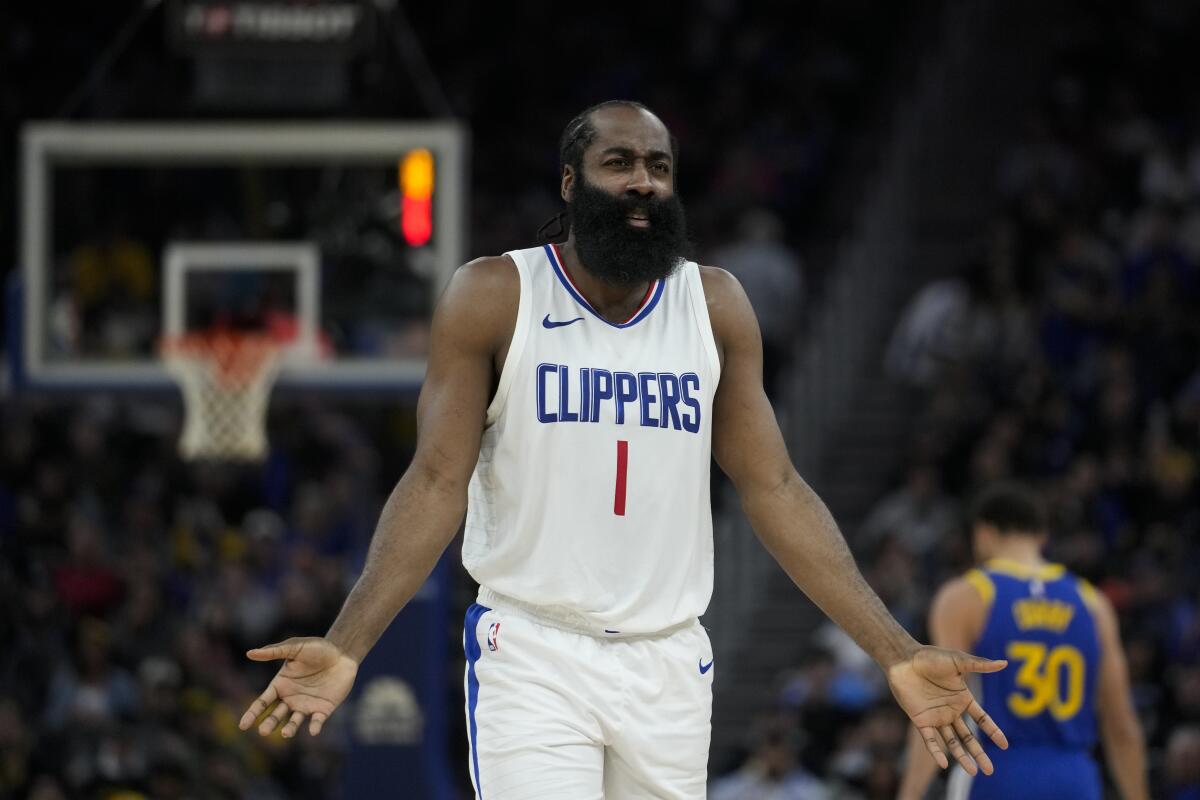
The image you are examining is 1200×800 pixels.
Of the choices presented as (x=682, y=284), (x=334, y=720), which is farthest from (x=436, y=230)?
(x=682, y=284)

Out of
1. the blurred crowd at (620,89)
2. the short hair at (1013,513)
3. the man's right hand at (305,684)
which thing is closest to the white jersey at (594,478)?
the man's right hand at (305,684)

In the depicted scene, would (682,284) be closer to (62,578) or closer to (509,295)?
(509,295)

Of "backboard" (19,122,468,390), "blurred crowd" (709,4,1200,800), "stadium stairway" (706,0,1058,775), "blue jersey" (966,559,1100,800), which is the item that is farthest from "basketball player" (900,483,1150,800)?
"stadium stairway" (706,0,1058,775)

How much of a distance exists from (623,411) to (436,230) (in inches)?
265

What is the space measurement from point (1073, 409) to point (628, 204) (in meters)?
9.54

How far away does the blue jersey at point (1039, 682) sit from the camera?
7.30 meters

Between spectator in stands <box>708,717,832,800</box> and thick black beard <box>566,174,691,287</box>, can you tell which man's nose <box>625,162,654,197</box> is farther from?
spectator in stands <box>708,717,832,800</box>

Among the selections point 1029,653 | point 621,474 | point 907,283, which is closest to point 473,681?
point 621,474

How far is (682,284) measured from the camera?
541 cm

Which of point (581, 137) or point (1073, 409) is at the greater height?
point (581, 137)

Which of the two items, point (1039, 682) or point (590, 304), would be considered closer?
point (590, 304)

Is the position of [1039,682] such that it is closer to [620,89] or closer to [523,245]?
[523,245]

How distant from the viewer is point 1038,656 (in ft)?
24.3

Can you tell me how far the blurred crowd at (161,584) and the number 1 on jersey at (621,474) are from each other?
823cm
